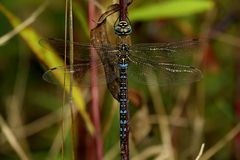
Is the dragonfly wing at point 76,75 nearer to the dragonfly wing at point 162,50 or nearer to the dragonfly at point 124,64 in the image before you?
the dragonfly at point 124,64

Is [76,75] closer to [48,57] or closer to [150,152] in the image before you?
[48,57]

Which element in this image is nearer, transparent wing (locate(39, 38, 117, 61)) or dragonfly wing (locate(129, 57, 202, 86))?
transparent wing (locate(39, 38, 117, 61))

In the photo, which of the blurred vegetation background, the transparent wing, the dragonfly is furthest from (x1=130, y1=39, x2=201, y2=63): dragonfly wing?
the blurred vegetation background

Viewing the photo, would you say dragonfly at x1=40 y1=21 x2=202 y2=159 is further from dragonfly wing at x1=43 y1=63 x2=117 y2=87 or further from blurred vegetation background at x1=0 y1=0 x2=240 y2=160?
blurred vegetation background at x1=0 y1=0 x2=240 y2=160

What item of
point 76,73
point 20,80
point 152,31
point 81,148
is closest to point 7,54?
point 20,80

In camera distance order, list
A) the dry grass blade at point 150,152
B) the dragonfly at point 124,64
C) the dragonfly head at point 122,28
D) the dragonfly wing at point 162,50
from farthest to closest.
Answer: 1. the dry grass blade at point 150,152
2. the dragonfly wing at point 162,50
3. the dragonfly at point 124,64
4. the dragonfly head at point 122,28

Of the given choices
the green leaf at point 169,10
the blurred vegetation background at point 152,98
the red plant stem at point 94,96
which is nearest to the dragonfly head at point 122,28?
the red plant stem at point 94,96

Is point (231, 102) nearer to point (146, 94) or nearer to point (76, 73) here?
point (146, 94)
